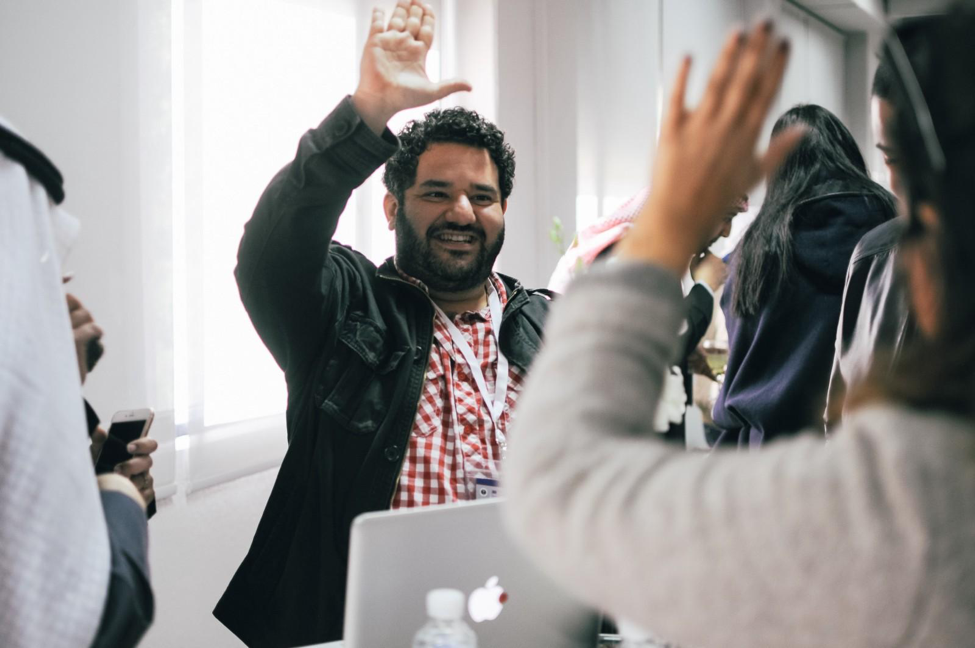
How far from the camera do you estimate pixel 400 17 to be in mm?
1562

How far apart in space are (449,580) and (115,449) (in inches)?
17.6

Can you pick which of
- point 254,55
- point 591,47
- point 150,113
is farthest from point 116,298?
point 591,47

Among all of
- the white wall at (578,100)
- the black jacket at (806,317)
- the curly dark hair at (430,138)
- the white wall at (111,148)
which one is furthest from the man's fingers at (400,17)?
the white wall at (578,100)

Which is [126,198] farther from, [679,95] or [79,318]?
[679,95]

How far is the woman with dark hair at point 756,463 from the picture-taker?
1.58 feet

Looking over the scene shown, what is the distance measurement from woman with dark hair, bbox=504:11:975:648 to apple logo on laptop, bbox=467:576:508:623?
0.55 m

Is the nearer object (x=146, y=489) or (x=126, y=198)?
(x=146, y=489)

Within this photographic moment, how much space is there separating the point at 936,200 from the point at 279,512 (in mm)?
1447

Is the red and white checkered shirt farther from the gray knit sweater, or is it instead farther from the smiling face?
the gray knit sweater

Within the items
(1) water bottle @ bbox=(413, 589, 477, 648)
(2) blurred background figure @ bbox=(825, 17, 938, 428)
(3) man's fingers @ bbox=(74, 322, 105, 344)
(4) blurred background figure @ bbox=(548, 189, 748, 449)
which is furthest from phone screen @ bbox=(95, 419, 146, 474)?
(4) blurred background figure @ bbox=(548, 189, 748, 449)

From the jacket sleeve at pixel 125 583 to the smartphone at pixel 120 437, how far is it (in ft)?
0.55

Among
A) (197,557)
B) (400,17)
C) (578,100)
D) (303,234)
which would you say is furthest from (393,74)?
(578,100)

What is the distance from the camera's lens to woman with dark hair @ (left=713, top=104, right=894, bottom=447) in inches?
79.5

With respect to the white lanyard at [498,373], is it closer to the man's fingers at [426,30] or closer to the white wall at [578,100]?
the man's fingers at [426,30]
